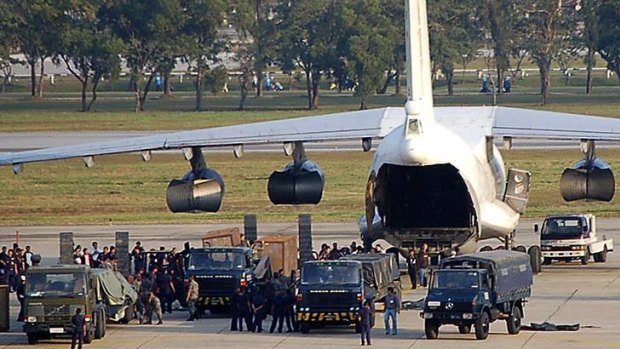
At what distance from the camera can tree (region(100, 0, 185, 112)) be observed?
12862cm

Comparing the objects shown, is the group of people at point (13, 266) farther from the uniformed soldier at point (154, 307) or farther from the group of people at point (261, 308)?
the group of people at point (261, 308)

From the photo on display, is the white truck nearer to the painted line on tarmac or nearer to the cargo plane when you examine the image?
the cargo plane

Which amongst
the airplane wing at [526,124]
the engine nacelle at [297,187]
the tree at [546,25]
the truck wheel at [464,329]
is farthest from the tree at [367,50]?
the truck wheel at [464,329]

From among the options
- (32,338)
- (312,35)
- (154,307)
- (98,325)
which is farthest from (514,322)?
(312,35)

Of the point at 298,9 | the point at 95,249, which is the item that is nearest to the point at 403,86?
the point at 298,9

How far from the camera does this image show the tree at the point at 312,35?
129875 mm

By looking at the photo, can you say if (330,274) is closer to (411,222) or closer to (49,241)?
(411,222)

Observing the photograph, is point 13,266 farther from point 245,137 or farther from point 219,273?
point 219,273

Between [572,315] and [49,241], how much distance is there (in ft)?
72.5

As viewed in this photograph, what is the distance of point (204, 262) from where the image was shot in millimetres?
40094

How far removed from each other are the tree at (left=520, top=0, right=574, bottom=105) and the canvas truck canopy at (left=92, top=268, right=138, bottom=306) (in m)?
98.4

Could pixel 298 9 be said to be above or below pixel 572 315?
above

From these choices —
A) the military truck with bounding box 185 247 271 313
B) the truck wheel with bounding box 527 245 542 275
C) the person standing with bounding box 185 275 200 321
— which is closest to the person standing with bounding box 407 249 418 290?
the truck wheel with bounding box 527 245 542 275

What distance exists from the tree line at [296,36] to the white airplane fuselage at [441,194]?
7842cm
